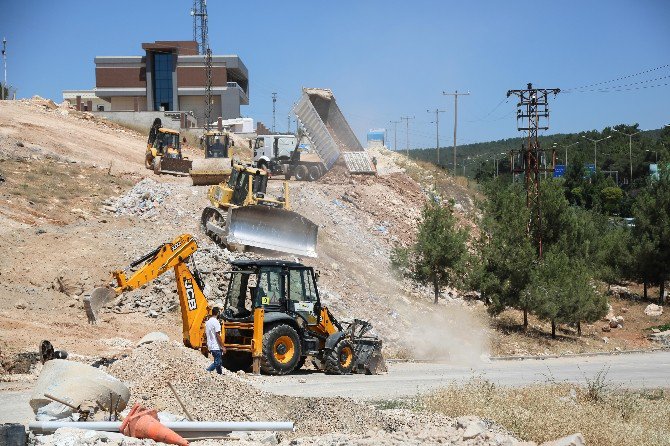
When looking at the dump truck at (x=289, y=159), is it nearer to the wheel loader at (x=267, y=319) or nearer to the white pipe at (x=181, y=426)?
the wheel loader at (x=267, y=319)

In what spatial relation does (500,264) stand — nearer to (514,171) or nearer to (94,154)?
(514,171)

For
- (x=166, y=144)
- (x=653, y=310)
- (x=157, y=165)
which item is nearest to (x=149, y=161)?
(x=166, y=144)

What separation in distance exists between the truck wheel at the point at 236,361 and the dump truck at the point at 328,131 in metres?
28.2

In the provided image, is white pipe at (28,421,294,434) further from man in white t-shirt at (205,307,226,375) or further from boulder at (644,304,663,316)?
boulder at (644,304,663,316)

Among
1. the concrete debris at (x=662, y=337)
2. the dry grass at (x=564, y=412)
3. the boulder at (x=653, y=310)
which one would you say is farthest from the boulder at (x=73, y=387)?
the boulder at (x=653, y=310)

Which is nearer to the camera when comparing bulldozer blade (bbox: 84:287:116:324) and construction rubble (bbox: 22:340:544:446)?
construction rubble (bbox: 22:340:544:446)

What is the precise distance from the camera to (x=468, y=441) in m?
11.0

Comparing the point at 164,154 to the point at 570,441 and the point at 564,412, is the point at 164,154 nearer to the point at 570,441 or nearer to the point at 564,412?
the point at 564,412

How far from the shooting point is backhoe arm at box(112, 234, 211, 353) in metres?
18.7

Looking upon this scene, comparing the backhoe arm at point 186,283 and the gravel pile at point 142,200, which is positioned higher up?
the gravel pile at point 142,200

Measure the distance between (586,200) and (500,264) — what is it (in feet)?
184

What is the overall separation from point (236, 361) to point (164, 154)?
2887 cm

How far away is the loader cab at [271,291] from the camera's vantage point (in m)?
19.4

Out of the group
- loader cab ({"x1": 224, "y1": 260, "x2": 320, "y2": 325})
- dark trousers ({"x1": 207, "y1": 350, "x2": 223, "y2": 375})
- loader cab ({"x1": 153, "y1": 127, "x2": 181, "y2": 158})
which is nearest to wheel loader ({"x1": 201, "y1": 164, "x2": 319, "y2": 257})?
loader cab ({"x1": 224, "y1": 260, "x2": 320, "y2": 325})
